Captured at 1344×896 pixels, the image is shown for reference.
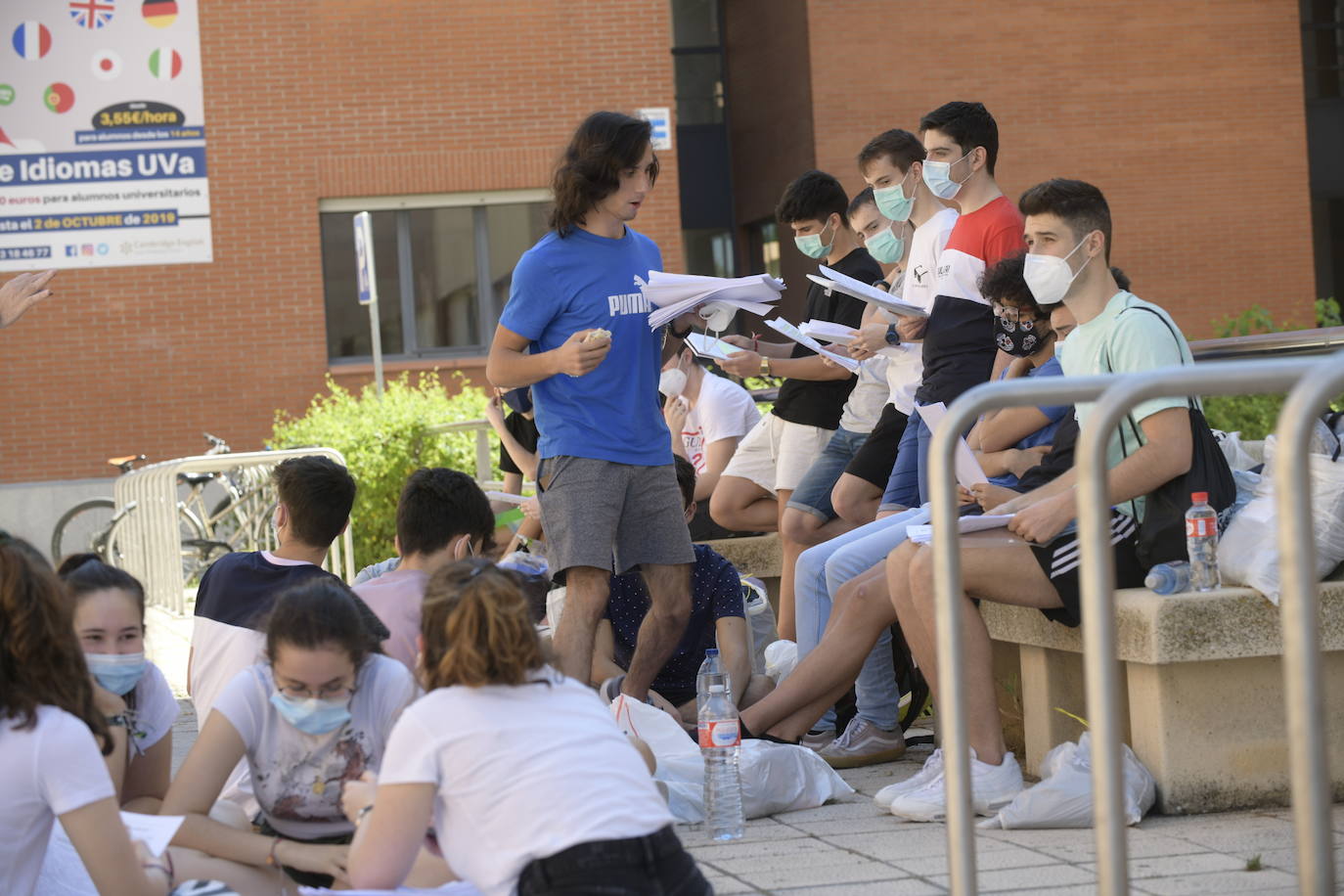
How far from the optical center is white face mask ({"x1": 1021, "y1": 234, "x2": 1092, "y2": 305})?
16.4 feet

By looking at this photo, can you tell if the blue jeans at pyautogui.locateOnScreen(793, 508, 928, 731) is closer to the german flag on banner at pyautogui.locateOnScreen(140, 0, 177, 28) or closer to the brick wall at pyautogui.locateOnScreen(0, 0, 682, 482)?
the brick wall at pyautogui.locateOnScreen(0, 0, 682, 482)

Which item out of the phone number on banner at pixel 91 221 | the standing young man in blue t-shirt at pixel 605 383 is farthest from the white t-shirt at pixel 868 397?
the phone number on banner at pixel 91 221

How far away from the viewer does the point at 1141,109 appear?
65.0ft

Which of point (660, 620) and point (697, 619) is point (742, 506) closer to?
point (697, 619)

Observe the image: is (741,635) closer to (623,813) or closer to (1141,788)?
(1141,788)

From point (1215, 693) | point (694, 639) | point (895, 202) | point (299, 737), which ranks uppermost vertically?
point (895, 202)

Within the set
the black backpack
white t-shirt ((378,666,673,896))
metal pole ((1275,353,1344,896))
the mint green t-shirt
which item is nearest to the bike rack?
the mint green t-shirt

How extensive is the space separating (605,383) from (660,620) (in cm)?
81

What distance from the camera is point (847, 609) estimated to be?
546cm

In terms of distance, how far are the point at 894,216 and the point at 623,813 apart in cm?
390

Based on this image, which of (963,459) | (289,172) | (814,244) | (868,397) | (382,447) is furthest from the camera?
(289,172)

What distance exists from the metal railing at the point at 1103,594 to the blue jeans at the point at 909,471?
109 inches

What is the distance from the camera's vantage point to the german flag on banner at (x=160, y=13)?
16.6m

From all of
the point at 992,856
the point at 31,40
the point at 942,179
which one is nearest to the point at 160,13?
the point at 31,40
